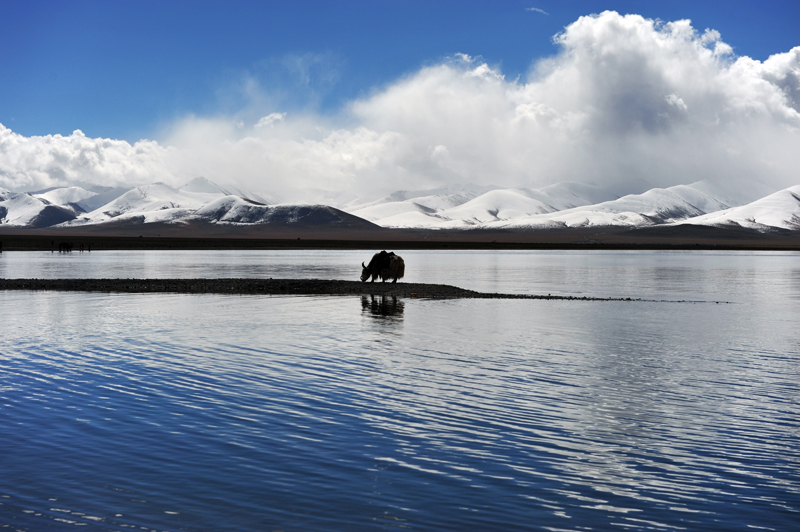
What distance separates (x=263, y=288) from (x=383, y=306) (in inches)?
434

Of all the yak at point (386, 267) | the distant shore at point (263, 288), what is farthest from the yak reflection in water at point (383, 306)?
the yak at point (386, 267)

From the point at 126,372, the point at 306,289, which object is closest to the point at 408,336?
the point at 126,372

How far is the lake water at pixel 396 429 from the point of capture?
26.1 feet

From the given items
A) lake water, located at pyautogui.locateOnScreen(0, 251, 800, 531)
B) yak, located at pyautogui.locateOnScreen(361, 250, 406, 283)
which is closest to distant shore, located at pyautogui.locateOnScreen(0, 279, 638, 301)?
yak, located at pyautogui.locateOnScreen(361, 250, 406, 283)

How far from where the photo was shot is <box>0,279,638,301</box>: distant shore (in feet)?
129

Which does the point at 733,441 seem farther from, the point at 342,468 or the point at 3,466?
the point at 3,466

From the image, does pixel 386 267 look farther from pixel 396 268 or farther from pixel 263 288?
pixel 263 288

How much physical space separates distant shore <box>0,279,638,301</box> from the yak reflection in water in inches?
89.8

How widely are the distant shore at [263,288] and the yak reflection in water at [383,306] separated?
228 centimetres

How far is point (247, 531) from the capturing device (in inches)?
288

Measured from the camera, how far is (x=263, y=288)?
1633 inches

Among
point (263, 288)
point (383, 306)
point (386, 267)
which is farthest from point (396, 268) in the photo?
point (383, 306)

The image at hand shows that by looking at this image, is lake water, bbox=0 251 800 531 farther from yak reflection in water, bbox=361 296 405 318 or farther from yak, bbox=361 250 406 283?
yak, bbox=361 250 406 283

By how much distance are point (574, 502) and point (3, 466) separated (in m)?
7.03
